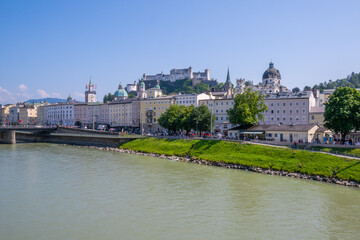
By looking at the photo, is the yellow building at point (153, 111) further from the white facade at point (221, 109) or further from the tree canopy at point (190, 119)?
the tree canopy at point (190, 119)

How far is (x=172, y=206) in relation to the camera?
2589 centimetres

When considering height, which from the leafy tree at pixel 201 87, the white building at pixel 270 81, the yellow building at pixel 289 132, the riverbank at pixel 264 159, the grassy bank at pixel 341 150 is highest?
the leafy tree at pixel 201 87

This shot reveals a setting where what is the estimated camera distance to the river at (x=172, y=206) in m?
21.0

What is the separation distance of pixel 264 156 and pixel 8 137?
69.6 meters

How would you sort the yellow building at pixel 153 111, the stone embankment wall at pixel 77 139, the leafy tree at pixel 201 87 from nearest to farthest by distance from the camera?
the stone embankment wall at pixel 77 139 → the yellow building at pixel 153 111 → the leafy tree at pixel 201 87

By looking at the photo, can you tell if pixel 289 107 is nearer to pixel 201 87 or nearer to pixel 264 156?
pixel 264 156

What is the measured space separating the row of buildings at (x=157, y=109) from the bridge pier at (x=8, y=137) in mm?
27539

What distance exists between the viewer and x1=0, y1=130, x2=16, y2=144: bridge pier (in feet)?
279

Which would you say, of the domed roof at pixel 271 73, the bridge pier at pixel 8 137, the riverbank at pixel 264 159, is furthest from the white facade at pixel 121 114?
the riverbank at pixel 264 159

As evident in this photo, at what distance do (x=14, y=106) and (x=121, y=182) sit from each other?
539 ft

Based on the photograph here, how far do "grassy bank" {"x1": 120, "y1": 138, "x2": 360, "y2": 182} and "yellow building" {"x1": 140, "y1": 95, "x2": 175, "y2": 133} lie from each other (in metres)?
38.9

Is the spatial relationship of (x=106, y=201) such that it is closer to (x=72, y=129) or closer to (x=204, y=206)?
(x=204, y=206)

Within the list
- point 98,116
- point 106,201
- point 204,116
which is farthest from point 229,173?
point 98,116

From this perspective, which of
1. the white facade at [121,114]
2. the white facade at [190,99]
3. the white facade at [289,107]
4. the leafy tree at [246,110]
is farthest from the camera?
the white facade at [121,114]
